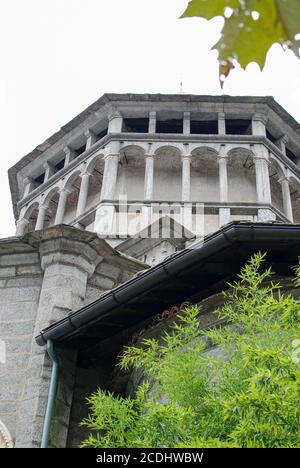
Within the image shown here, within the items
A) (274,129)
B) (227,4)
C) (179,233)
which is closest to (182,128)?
(274,129)

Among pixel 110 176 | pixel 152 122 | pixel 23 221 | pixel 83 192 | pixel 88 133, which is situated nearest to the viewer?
pixel 110 176

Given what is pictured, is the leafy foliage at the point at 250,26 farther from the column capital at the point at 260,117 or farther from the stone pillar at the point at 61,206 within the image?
the column capital at the point at 260,117

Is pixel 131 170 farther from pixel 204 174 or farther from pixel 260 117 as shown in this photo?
pixel 260 117

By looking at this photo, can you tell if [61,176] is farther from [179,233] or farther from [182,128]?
[179,233]

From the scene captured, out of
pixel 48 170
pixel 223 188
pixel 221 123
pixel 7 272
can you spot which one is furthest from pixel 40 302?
pixel 48 170

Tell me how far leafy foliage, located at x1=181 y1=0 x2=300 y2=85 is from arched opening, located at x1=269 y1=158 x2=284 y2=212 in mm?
20606

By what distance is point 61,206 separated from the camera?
21938mm

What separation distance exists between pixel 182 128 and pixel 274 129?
293 cm

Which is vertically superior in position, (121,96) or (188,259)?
(121,96)

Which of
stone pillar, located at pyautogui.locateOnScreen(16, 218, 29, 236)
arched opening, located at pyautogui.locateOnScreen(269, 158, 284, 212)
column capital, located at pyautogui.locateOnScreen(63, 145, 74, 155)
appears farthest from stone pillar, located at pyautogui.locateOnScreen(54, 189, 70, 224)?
arched opening, located at pyautogui.locateOnScreen(269, 158, 284, 212)

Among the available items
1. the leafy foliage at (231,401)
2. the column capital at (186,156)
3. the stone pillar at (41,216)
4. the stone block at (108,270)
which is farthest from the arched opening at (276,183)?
the leafy foliage at (231,401)

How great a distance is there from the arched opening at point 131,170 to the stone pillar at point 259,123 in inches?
138

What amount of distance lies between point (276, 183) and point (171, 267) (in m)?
15.9
